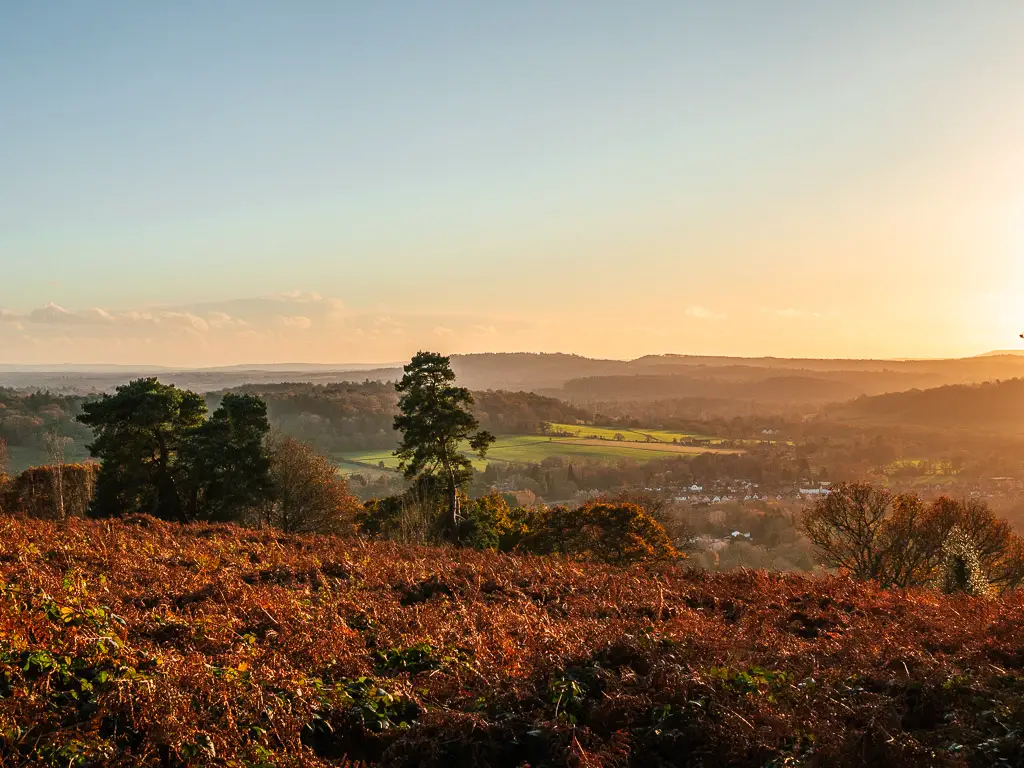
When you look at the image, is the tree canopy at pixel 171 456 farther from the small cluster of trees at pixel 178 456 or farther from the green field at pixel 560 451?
the green field at pixel 560 451

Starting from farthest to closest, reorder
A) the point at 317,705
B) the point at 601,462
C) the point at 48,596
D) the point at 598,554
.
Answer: the point at 601,462, the point at 598,554, the point at 48,596, the point at 317,705

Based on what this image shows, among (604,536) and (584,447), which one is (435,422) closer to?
(604,536)

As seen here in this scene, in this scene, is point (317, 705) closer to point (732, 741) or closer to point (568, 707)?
point (568, 707)

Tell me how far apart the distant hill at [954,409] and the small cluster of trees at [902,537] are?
3687 inches

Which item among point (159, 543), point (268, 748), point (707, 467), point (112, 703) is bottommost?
point (707, 467)

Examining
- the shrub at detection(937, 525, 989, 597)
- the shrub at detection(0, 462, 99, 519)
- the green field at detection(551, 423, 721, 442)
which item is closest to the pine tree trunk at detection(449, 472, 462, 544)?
the shrub at detection(0, 462, 99, 519)

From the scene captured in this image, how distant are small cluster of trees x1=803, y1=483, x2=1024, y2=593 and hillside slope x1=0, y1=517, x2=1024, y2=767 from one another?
2011 centimetres

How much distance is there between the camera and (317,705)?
6.31 m

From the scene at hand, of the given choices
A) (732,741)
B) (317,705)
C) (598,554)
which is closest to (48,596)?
(317,705)

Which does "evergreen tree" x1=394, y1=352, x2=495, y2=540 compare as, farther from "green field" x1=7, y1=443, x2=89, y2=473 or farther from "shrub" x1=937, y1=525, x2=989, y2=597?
"green field" x1=7, y1=443, x2=89, y2=473

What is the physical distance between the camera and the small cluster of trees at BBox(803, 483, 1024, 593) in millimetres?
29844

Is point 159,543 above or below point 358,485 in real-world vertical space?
above

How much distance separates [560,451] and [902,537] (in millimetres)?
70499

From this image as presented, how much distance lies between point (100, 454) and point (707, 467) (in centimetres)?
8025
